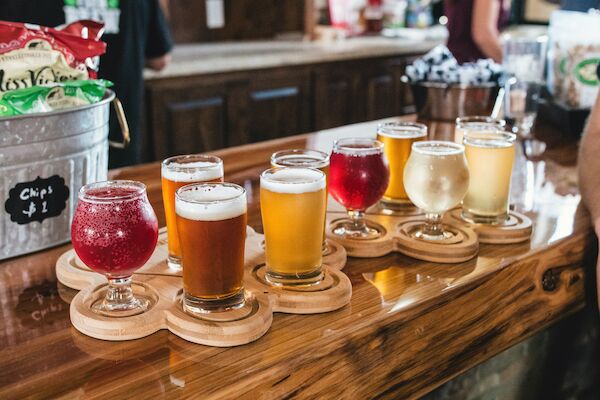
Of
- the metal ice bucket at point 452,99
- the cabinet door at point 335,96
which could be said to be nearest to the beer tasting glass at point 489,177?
the metal ice bucket at point 452,99

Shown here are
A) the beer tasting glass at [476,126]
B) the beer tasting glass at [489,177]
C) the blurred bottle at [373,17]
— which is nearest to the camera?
the beer tasting glass at [489,177]

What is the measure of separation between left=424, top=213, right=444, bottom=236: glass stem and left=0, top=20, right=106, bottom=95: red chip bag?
2.10ft

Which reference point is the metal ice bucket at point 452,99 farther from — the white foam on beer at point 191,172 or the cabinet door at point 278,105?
the cabinet door at point 278,105

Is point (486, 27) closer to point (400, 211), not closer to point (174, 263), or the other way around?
point (400, 211)

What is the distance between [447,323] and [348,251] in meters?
0.21

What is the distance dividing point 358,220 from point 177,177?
0.34m

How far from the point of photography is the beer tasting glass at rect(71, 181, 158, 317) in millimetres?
923

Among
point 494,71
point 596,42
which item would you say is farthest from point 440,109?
point 596,42

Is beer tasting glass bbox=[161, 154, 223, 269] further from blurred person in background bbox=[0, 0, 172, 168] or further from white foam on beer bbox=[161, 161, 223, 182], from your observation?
blurred person in background bbox=[0, 0, 172, 168]

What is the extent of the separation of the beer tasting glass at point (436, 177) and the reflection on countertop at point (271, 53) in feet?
7.09

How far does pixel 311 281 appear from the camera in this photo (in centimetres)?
104

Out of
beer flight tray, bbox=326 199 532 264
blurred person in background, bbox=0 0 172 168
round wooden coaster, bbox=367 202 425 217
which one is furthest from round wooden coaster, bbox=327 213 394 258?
blurred person in background, bbox=0 0 172 168

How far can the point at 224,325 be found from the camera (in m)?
0.91

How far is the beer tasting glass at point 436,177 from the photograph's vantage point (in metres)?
1.19
